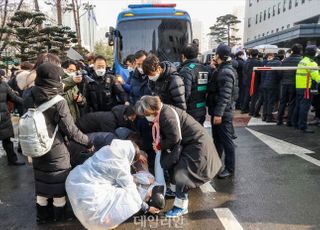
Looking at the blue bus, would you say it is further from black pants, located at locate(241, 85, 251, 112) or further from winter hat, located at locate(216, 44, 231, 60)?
winter hat, located at locate(216, 44, 231, 60)

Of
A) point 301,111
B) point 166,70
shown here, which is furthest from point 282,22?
point 166,70

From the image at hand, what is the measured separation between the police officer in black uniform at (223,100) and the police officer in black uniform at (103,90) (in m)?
1.45

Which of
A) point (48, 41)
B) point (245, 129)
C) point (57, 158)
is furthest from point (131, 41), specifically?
point (48, 41)

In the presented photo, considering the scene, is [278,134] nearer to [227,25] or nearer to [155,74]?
[155,74]

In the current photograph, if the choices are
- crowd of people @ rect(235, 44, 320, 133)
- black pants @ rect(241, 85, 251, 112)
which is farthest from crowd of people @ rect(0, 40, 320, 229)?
black pants @ rect(241, 85, 251, 112)

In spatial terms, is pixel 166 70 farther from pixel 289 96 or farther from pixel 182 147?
pixel 289 96

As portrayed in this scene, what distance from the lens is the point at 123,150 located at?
3.39m

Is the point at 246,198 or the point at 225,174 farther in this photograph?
the point at 225,174

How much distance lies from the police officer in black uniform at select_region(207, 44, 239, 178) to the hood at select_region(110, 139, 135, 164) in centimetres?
160

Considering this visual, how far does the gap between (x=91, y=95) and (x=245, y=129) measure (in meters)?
4.47

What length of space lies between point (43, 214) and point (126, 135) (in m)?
1.48

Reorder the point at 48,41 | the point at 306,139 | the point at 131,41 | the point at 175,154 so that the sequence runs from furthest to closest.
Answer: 1. the point at 48,41
2. the point at 131,41
3. the point at 306,139
4. the point at 175,154

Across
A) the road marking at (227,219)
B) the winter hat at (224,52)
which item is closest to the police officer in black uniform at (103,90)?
the winter hat at (224,52)

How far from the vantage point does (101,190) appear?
3234 mm
